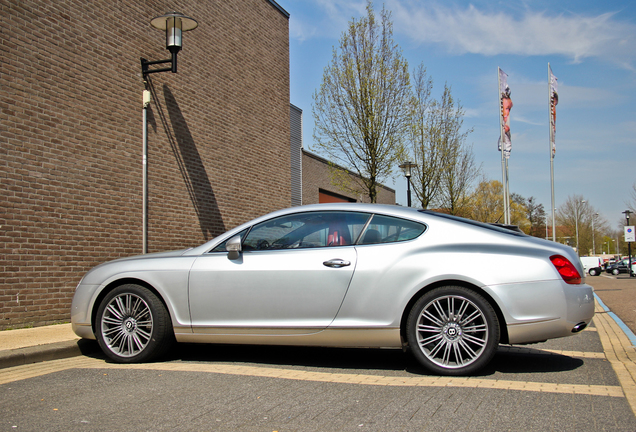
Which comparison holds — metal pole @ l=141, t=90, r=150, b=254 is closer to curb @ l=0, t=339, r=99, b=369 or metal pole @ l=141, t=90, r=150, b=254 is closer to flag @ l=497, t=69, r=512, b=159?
curb @ l=0, t=339, r=99, b=369

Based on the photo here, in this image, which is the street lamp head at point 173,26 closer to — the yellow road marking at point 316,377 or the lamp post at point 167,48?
the lamp post at point 167,48

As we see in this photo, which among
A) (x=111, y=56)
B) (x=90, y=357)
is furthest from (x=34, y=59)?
(x=90, y=357)

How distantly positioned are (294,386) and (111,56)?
24.6ft

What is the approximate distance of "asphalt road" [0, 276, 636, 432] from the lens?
319 cm

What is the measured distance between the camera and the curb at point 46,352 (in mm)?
5111

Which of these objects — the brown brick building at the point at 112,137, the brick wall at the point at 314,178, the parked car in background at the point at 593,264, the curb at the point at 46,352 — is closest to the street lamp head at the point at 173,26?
the brown brick building at the point at 112,137

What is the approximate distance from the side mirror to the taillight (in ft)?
8.65

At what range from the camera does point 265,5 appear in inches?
587

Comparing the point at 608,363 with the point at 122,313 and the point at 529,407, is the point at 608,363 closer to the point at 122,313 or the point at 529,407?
the point at 529,407

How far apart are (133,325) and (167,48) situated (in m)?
6.07

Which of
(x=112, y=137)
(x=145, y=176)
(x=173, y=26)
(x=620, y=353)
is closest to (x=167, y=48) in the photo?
(x=173, y=26)

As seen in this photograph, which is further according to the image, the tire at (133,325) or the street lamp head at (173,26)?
the street lamp head at (173,26)

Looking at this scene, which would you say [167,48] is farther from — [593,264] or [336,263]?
[593,264]

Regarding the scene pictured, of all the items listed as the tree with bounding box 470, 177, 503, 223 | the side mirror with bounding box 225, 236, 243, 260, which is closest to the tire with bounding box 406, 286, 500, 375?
the side mirror with bounding box 225, 236, 243, 260
